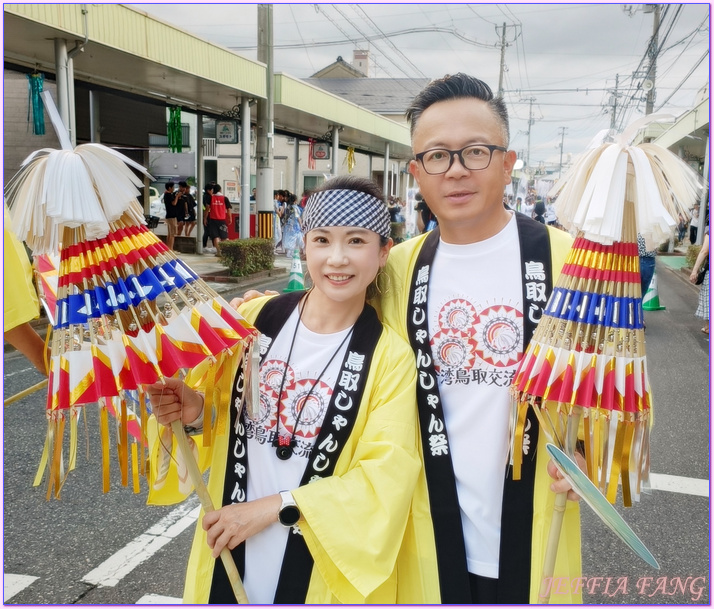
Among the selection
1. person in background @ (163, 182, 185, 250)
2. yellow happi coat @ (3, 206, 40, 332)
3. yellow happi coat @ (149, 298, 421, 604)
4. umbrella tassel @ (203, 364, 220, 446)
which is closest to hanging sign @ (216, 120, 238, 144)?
person in background @ (163, 182, 185, 250)

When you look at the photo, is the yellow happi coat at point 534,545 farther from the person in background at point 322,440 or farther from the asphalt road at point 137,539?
the asphalt road at point 137,539

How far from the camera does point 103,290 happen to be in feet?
4.81

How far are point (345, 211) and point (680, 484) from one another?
3.53 meters

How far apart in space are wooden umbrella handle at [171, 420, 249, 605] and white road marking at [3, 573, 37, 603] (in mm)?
1706

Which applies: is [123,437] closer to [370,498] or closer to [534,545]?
[370,498]

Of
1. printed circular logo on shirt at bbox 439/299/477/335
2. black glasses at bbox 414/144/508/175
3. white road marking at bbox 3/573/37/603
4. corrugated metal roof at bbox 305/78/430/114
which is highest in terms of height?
corrugated metal roof at bbox 305/78/430/114

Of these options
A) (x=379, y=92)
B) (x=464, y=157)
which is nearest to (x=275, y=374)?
(x=464, y=157)

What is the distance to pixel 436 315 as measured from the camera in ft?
5.68

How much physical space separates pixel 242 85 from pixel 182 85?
1.17 meters

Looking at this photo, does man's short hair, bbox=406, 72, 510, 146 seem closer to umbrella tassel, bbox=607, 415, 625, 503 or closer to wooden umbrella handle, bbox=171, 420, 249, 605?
umbrella tassel, bbox=607, 415, 625, 503

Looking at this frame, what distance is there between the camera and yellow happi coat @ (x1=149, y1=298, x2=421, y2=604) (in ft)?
4.86

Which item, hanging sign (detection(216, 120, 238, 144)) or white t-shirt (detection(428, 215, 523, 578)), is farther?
hanging sign (detection(216, 120, 238, 144))

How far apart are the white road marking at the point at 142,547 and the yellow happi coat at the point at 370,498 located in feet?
5.59

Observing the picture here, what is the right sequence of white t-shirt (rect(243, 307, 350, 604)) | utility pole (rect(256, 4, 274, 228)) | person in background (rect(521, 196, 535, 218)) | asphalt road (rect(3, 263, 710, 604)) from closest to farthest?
white t-shirt (rect(243, 307, 350, 604))
asphalt road (rect(3, 263, 710, 604))
utility pole (rect(256, 4, 274, 228))
person in background (rect(521, 196, 535, 218))
